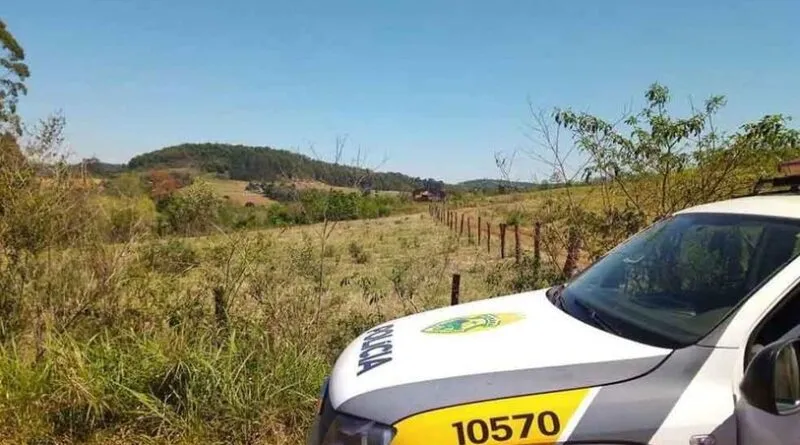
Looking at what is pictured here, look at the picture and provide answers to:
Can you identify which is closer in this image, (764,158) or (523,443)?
(523,443)

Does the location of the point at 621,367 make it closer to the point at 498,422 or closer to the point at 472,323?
the point at 498,422

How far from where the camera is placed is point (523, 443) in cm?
188

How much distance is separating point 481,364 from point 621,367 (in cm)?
47

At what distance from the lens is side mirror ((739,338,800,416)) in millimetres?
1717

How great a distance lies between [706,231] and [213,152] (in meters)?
11.9

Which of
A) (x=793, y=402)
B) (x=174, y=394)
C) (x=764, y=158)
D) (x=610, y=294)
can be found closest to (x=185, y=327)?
(x=174, y=394)

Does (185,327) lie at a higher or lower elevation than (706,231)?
lower

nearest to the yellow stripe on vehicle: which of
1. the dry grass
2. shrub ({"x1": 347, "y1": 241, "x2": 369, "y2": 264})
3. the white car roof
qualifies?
→ the white car roof

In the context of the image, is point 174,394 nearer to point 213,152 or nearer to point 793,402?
point 793,402

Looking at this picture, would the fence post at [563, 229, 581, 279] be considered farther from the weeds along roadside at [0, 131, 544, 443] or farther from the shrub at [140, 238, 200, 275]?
the shrub at [140, 238, 200, 275]

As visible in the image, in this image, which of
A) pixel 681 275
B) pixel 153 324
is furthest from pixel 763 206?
pixel 153 324

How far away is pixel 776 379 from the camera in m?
1.75

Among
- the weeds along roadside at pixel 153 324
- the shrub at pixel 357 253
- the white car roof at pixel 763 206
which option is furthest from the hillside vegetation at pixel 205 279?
the shrub at pixel 357 253

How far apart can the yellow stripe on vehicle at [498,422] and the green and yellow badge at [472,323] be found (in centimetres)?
62
